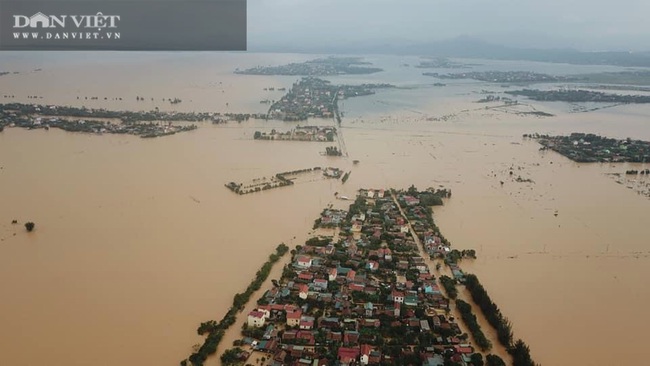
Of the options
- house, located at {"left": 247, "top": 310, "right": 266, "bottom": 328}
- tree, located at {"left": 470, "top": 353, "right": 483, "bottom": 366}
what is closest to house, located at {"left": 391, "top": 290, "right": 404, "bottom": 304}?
tree, located at {"left": 470, "top": 353, "right": 483, "bottom": 366}

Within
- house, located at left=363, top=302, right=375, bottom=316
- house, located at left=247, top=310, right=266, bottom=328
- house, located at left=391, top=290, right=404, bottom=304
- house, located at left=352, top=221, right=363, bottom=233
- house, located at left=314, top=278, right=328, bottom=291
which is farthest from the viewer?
house, located at left=352, top=221, right=363, bottom=233

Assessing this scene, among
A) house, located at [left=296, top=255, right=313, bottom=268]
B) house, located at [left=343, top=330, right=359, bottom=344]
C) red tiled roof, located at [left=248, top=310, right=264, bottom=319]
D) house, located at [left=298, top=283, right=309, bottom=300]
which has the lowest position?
house, located at [left=343, top=330, right=359, bottom=344]

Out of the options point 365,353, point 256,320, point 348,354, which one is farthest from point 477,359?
point 256,320

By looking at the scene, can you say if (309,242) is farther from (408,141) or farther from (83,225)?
(408,141)

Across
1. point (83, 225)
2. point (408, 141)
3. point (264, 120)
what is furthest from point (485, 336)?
point (264, 120)

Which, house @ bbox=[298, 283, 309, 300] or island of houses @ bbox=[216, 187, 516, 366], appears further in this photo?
house @ bbox=[298, 283, 309, 300]

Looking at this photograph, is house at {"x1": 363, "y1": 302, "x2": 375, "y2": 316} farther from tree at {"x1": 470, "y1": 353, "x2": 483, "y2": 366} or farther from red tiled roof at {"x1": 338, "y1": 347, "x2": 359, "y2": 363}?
tree at {"x1": 470, "y1": 353, "x2": 483, "y2": 366}

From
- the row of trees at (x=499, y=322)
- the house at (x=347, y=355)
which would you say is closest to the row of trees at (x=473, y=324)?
the row of trees at (x=499, y=322)
